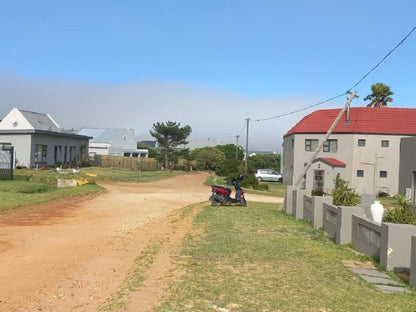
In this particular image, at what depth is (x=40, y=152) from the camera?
38719mm

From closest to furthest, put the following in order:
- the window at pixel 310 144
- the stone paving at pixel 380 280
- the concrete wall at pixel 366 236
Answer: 1. the stone paving at pixel 380 280
2. the concrete wall at pixel 366 236
3. the window at pixel 310 144

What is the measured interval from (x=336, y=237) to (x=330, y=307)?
18.6 feet

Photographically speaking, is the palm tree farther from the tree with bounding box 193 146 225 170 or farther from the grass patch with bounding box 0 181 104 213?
the grass patch with bounding box 0 181 104 213

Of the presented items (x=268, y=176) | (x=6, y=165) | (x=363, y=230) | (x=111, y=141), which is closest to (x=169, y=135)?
(x=111, y=141)

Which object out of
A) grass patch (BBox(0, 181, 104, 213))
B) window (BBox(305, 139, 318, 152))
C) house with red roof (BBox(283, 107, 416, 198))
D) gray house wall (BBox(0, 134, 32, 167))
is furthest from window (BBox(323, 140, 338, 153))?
gray house wall (BBox(0, 134, 32, 167))

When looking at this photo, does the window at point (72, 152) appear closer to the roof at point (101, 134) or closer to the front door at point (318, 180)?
the roof at point (101, 134)

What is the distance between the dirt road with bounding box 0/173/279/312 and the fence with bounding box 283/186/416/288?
387 cm

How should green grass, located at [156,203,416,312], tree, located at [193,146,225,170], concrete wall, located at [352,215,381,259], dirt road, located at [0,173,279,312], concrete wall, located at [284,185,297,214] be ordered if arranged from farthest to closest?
tree, located at [193,146,225,170] < concrete wall, located at [284,185,297,214] < concrete wall, located at [352,215,381,259] < dirt road, located at [0,173,279,312] < green grass, located at [156,203,416,312]

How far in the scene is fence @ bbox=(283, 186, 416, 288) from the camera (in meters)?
7.30

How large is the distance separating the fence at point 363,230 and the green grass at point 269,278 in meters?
0.35

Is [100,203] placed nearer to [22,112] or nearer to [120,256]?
[120,256]

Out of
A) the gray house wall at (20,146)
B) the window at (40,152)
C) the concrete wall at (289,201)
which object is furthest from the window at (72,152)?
the concrete wall at (289,201)

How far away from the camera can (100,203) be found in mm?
17938

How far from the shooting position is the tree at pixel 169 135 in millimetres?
60875
